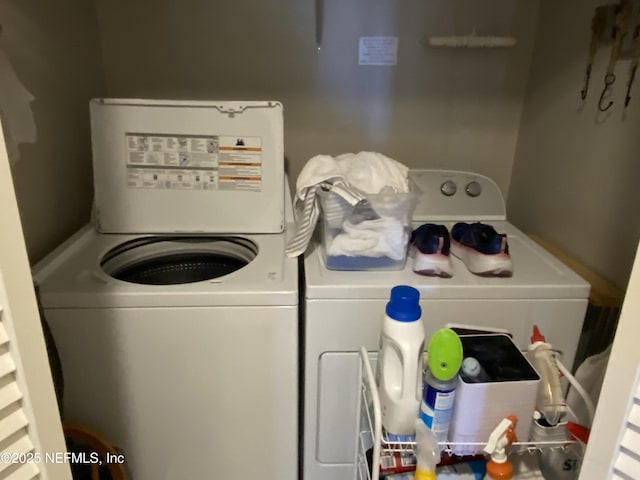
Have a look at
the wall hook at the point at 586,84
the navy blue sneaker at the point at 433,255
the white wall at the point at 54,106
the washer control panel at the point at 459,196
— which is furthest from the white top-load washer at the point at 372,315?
the white wall at the point at 54,106

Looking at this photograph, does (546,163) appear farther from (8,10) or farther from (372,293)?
(8,10)

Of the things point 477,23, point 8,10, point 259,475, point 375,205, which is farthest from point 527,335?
point 8,10

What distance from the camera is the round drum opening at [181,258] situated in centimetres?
173

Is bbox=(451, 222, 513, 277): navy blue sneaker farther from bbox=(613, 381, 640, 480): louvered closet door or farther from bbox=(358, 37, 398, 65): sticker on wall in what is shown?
bbox=(358, 37, 398, 65): sticker on wall

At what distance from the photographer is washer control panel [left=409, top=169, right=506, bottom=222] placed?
1.93 m

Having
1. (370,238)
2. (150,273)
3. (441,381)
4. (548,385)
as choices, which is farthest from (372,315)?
(150,273)

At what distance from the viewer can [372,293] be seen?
1.38 m

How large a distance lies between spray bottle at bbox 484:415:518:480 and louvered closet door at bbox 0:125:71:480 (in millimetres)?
842

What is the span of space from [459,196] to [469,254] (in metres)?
0.52

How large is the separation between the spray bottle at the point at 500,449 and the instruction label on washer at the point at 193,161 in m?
1.09

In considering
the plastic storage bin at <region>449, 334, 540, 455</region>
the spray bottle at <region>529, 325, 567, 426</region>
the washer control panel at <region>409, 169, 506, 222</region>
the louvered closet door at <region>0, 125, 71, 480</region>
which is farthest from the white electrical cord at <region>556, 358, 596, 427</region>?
the louvered closet door at <region>0, 125, 71, 480</region>

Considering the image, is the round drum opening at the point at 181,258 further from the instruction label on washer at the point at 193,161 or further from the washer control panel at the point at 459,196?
the washer control panel at the point at 459,196

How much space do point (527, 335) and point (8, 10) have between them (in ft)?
5.70

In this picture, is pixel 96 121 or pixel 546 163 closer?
pixel 96 121
